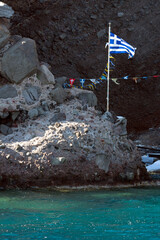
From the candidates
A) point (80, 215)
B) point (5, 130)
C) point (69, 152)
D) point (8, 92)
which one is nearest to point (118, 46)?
point (8, 92)

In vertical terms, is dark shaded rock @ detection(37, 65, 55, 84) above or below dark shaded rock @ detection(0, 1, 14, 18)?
below

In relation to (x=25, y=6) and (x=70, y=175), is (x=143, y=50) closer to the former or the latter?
(x=25, y=6)

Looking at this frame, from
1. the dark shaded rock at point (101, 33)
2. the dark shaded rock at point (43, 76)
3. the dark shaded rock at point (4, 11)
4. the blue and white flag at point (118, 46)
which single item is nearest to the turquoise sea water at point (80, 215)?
the dark shaded rock at point (43, 76)

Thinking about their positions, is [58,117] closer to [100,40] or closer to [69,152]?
[69,152]

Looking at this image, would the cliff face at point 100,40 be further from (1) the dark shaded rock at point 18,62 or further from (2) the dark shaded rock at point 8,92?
(2) the dark shaded rock at point 8,92

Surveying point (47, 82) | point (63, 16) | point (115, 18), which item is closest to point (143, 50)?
point (115, 18)

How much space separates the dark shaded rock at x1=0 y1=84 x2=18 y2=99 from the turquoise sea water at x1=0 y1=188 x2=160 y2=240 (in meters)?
4.01

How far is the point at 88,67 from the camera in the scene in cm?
3116

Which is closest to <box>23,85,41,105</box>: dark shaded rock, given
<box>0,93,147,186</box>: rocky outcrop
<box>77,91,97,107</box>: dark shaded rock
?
<box>0,93,147,186</box>: rocky outcrop

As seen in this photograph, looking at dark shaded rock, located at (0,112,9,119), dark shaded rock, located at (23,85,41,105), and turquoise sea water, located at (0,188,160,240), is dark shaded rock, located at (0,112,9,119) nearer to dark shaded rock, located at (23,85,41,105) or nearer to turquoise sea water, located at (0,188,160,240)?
dark shaded rock, located at (23,85,41,105)

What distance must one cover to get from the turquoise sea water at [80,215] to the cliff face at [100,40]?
17637 millimetres

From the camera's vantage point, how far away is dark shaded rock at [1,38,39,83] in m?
14.4

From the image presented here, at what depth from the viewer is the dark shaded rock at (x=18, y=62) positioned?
14.4m

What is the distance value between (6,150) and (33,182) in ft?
4.76
